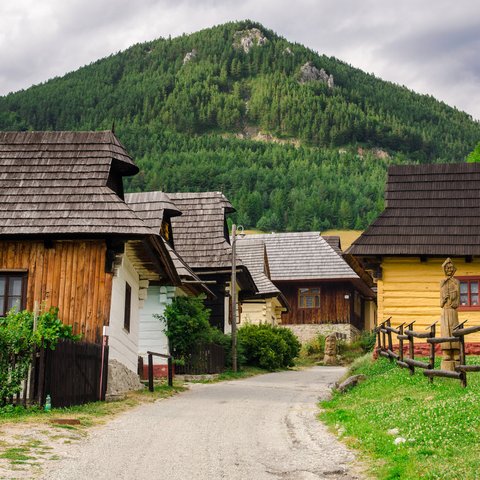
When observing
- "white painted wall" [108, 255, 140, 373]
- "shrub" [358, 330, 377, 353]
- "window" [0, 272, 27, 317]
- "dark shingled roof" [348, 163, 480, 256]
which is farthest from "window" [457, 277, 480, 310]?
"shrub" [358, 330, 377, 353]

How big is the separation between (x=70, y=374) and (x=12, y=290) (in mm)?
3659

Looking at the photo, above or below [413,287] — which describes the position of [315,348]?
below

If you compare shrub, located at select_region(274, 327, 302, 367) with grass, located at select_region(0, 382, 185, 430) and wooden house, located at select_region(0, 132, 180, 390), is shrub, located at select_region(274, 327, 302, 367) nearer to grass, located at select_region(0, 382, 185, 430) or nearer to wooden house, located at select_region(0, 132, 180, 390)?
wooden house, located at select_region(0, 132, 180, 390)

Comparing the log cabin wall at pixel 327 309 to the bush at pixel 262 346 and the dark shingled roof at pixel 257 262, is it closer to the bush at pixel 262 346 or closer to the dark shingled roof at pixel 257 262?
the dark shingled roof at pixel 257 262

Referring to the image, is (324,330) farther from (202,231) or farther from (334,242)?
(202,231)

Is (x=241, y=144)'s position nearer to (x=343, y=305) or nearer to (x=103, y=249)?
(x=343, y=305)

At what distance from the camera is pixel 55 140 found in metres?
19.5

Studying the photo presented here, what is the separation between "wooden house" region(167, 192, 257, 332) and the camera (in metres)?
30.5

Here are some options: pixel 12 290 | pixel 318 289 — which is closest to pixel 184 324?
pixel 12 290

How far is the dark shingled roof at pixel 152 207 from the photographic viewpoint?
25.7 m

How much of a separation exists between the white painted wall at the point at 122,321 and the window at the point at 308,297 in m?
28.6

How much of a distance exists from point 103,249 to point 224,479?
31.0ft

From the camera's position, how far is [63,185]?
59.4 feet

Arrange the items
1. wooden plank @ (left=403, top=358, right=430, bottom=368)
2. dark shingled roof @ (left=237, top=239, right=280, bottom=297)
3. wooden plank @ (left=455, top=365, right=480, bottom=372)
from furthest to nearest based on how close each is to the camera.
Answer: dark shingled roof @ (left=237, top=239, right=280, bottom=297) → wooden plank @ (left=403, top=358, right=430, bottom=368) → wooden plank @ (left=455, top=365, right=480, bottom=372)
